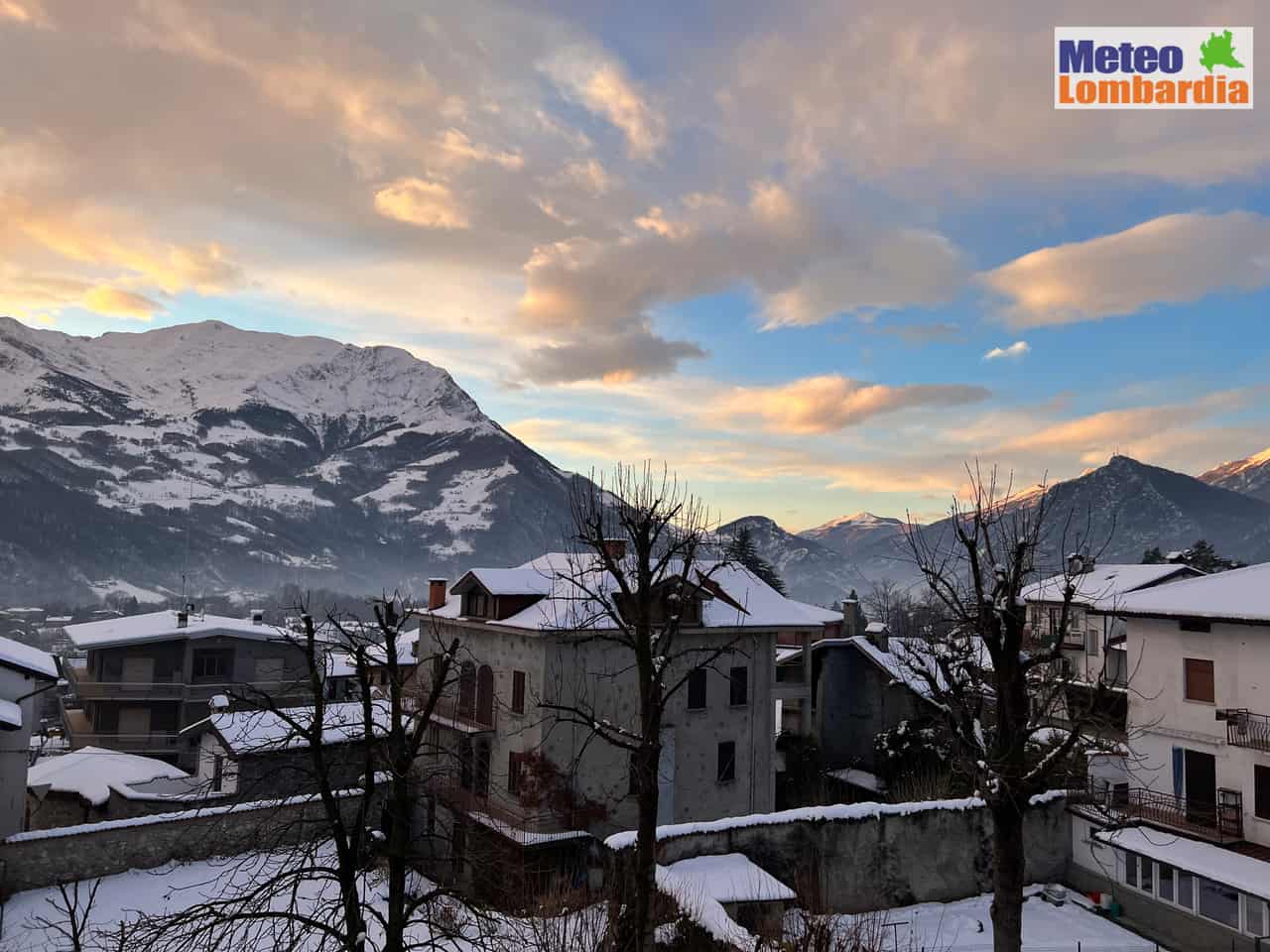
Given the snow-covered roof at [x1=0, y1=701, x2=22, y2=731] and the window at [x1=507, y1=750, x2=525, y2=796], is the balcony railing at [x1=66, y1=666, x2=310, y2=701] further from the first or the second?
the window at [x1=507, y1=750, x2=525, y2=796]

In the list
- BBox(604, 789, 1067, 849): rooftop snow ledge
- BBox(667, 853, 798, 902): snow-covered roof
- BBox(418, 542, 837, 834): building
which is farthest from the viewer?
BBox(418, 542, 837, 834): building

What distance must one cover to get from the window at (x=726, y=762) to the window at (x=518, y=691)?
313 inches

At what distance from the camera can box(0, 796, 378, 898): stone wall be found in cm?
2347

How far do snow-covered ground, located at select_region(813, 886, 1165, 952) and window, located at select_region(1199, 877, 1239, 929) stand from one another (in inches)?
76.3

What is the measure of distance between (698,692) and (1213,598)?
57.7ft

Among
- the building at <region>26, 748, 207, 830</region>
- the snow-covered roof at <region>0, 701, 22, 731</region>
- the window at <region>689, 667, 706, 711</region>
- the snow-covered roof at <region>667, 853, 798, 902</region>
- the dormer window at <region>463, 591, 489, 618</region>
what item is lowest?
the building at <region>26, 748, 207, 830</region>

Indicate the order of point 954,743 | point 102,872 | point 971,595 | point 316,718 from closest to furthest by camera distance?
point 316,718, point 954,743, point 971,595, point 102,872

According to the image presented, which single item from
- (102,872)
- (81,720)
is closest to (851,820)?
(102,872)

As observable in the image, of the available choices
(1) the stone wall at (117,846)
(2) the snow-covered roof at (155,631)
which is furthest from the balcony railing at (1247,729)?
(2) the snow-covered roof at (155,631)

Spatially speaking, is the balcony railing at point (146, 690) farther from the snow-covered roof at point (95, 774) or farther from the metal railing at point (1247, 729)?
the metal railing at point (1247, 729)

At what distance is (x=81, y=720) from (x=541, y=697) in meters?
45.7

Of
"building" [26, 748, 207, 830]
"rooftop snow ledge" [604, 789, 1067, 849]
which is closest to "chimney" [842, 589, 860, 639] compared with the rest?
"rooftop snow ledge" [604, 789, 1067, 849]

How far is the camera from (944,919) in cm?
2259

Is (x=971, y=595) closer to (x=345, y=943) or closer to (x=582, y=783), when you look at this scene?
(x=345, y=943)
